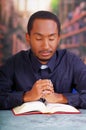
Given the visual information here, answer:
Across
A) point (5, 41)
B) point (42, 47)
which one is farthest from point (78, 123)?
point (5, 41)

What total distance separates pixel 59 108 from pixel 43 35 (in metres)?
0.36

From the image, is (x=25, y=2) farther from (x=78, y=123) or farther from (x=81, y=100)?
(x=78, y=123)

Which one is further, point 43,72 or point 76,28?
point 76,28

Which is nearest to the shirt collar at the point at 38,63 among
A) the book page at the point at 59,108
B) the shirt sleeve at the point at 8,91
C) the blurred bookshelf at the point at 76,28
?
the shirt sleeve at the point at 8,91

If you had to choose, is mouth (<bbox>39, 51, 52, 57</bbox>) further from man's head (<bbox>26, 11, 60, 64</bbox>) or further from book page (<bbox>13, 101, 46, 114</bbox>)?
book page (<bbox>13, 101, 46, 114</bbox>)

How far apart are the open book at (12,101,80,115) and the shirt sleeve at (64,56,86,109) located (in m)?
0.08

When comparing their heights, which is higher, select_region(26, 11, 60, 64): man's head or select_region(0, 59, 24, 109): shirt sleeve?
select_region(26, 11, 60, 64): man's head

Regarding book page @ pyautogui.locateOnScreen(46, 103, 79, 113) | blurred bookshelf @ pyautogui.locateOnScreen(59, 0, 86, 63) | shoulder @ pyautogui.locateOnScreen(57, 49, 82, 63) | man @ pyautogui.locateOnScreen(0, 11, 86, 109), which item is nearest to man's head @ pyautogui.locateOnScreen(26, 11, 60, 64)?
man @ pyautogui.locateOnScreen(0, 11, 86, 109)

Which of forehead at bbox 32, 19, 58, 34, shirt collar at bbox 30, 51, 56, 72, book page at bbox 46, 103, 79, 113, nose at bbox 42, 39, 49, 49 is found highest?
forehead at bbox 32, 19, 58, 34

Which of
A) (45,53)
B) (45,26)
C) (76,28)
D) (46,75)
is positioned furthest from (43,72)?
(76,28)

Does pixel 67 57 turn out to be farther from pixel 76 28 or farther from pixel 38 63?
pixel 76 28

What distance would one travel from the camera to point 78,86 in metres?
1.71

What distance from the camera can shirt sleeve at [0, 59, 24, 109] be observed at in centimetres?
154

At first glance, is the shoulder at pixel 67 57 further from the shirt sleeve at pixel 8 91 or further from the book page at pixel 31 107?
the book page at pixel 31 107
